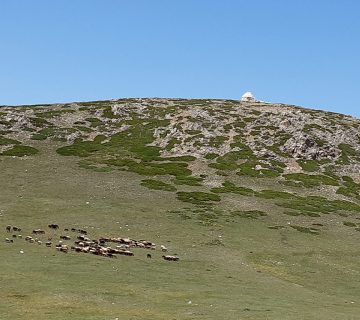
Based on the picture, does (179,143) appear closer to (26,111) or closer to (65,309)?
(26,111)

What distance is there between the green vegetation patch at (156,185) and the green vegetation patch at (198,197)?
12.0 feet

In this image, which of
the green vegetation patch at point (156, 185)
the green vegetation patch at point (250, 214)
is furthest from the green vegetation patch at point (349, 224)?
the green vegetation patch at point (156, 185)

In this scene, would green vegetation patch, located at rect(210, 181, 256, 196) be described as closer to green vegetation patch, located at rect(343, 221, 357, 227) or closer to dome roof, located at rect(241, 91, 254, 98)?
green vegetation patch, located at rect(343, 221, 357, 227)

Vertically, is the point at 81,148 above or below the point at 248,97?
below

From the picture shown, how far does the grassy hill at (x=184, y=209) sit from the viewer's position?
24.6 metres

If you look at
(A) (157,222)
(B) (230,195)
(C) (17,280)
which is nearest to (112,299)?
(C) (17,280)

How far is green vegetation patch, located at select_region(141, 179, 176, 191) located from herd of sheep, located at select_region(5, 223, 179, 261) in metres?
27.7

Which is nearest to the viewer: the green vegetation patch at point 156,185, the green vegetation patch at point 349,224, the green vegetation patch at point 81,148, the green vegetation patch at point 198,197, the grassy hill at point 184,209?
the grassy hill at point 184,209

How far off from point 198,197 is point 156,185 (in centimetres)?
900

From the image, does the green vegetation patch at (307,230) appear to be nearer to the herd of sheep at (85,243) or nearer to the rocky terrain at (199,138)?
the herd of sheep at (85,243)

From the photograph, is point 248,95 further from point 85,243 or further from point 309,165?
point 85,243

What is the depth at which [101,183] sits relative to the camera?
68438 mm

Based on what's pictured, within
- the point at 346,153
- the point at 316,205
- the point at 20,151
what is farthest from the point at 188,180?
the point at 346,153

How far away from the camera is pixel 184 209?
183 feet
